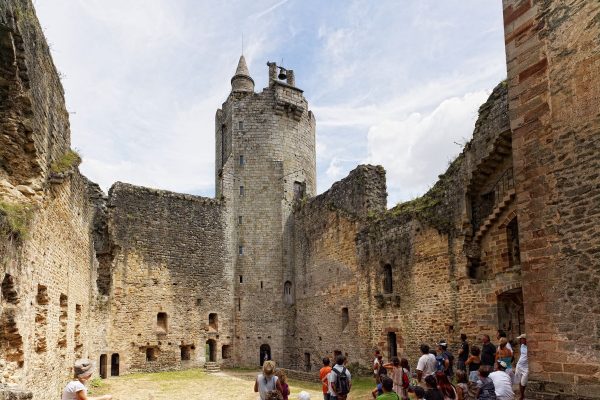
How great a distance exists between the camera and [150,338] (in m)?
22.7

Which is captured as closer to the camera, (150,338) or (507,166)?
(507,166)

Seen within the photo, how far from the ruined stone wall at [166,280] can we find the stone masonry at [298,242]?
7 centimetres

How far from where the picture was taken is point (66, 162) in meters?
11.7

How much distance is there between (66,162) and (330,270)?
12.8 m

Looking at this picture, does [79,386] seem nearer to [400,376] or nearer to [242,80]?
[400,376]

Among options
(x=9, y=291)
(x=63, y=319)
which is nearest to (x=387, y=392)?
(x=9, y=291)

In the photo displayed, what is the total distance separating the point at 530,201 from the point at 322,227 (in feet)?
49.3

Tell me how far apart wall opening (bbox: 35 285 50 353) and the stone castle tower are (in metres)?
15.7

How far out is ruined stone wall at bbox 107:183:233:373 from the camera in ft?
73.3

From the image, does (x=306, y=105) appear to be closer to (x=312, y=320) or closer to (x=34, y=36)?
(x=312, y=320)

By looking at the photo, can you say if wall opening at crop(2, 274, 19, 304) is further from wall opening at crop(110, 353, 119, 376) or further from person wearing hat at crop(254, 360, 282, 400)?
wall opening at crop(110, 353, 119, 376)

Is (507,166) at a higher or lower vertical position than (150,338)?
higher

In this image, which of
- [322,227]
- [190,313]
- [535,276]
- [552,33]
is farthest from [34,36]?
[190,313]

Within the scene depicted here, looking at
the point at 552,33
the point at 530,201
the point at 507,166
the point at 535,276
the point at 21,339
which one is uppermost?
the point at 552,33
